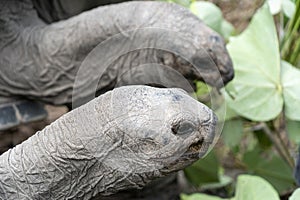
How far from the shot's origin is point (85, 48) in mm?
983

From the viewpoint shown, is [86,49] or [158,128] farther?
[86,49]

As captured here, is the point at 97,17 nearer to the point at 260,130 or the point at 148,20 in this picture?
the point at 148,20

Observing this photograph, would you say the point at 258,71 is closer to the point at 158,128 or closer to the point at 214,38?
the point at 214,38

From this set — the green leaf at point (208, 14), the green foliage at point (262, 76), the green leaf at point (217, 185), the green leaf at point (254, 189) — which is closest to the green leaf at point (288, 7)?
the green foliage at point (262, 76)

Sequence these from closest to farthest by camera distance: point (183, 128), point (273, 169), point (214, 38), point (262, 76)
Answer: point (183, 128)
point (214, 38)
point (262, 76)
point (273, 169)

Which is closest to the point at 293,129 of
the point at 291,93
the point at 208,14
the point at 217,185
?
the point at 291,93

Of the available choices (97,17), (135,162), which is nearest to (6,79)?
(97,17)

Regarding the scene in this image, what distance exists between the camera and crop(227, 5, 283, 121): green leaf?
3.14ft

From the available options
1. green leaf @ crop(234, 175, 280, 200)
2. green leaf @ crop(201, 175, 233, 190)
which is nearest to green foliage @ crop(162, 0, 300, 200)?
green leaf @ crop(234, 175, 280, 200)

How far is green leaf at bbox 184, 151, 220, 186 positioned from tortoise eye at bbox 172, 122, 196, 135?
24.3 inches

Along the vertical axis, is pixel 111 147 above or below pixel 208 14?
above

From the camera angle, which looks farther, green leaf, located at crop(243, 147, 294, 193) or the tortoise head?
green leaf, located at crop(243, 147, 294, 193)

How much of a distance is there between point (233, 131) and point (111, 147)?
0.54 m

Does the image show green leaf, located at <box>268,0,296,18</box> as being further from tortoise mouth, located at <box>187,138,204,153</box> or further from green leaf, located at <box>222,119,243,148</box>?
tortoise mouth, located at <box>187,138,204,153</box>
